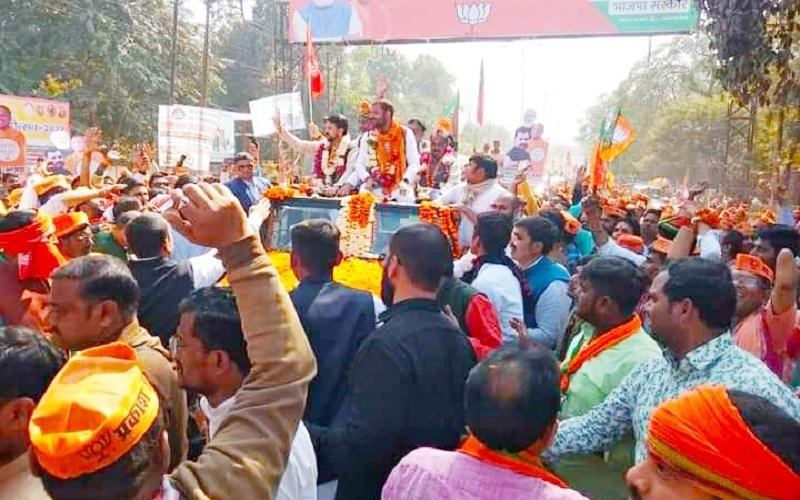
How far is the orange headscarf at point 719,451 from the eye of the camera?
61.1 inches

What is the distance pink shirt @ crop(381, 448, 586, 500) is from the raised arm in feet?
1.14

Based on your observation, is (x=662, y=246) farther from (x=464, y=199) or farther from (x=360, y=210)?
(x=360, y=210)

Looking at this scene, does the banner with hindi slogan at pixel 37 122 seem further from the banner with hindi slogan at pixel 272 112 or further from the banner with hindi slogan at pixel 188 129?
the banner with hindi slogan at pixel 272 112

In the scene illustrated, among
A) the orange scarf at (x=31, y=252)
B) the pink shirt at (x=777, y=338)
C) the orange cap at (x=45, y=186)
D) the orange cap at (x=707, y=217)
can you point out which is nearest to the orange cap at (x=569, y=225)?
the orange cap at (x=707, y=217)

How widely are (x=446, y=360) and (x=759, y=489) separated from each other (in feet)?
4.58

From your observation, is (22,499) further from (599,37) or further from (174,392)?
(599,37)

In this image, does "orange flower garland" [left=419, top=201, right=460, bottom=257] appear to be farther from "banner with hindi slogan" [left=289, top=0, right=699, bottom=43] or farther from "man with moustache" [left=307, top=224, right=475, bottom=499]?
"banner with hindi slogan" [left=289, top=0, right=699, bottom=43]

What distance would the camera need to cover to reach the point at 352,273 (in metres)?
6.06

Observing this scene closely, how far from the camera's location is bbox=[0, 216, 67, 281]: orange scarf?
148 inches

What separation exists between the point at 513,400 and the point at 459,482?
25 cm

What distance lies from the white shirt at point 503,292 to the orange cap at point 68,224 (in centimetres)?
258

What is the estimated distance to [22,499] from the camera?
185 centimetres

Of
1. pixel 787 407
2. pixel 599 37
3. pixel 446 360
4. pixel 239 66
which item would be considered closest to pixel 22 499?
pixel 446 360

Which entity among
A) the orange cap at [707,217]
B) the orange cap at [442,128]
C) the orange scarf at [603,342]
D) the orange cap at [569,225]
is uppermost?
the orange cap at [442,128]
